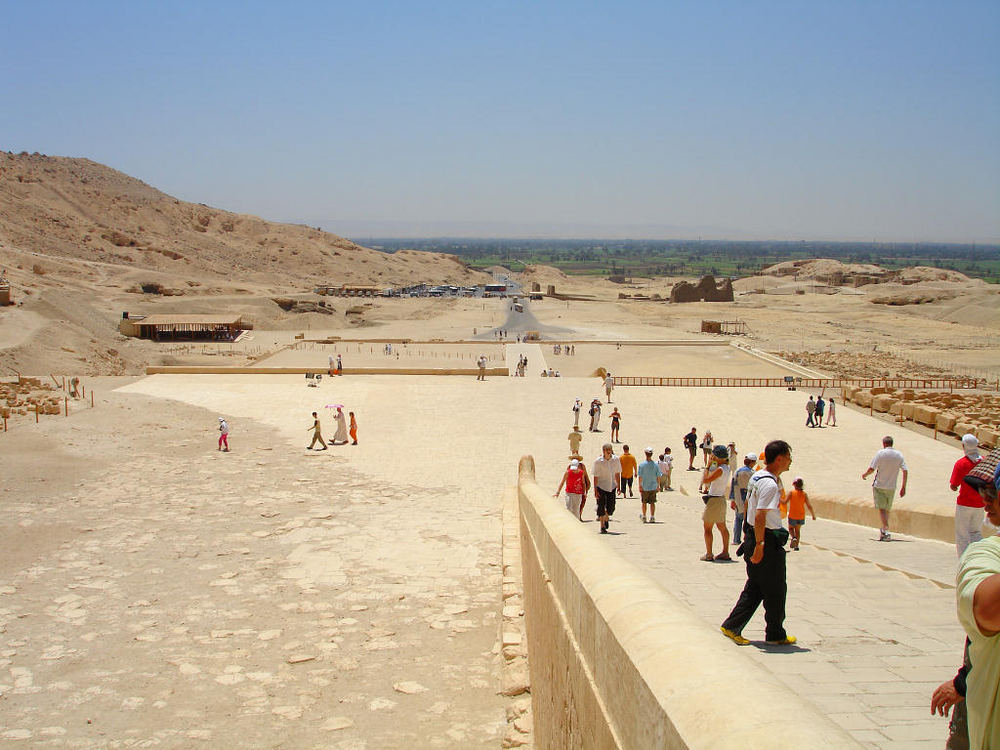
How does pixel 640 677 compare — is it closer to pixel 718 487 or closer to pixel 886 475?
pixel 718 487

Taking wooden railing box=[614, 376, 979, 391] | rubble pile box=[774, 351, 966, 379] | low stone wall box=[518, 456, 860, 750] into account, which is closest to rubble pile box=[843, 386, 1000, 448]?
wooden railing box=[614, 376, 979, 391]

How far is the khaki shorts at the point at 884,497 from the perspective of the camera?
917cm

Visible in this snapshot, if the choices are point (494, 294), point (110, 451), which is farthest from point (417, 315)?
point (110, 451)

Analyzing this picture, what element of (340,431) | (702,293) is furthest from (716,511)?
(702,293)

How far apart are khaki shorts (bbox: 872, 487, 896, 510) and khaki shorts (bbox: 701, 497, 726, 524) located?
2.71 m

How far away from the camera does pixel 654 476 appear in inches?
410

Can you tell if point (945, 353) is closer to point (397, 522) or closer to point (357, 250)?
point (397, 522)

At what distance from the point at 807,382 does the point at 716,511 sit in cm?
2496

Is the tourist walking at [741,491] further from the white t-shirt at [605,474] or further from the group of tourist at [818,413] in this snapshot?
the group of tourist at [818,413]

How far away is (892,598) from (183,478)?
39.0 feet

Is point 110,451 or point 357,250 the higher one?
point 357,250

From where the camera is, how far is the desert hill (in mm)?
67500

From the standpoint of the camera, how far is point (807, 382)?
1204 inches

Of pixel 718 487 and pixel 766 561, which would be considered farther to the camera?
pixel 718 487
